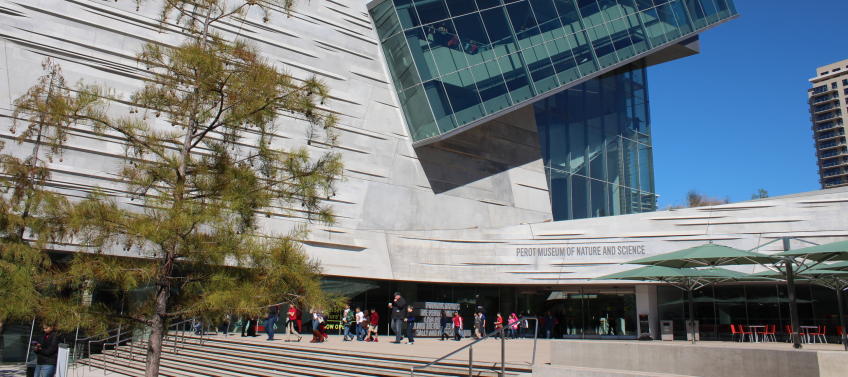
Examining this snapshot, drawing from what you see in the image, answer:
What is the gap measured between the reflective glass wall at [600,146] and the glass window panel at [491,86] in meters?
5.02

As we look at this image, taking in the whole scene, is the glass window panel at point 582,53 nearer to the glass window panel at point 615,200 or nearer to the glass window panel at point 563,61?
the glass window panel at point 563,61

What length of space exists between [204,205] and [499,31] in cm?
2412

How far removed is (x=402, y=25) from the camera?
29250 millimetres

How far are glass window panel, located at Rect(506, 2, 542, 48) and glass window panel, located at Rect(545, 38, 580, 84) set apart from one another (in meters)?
0.83

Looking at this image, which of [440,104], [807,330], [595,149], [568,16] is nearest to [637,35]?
[568,16]

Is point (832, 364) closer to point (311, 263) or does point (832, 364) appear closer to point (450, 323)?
point (311, 263)

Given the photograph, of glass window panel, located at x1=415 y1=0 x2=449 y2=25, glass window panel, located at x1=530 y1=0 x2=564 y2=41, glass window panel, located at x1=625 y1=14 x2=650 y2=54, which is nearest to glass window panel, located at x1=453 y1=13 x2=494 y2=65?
glass window panel, located at x1=415 y1=0 x2=449 y2=25

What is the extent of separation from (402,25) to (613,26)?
1126cm

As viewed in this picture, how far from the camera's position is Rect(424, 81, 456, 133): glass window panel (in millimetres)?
29031

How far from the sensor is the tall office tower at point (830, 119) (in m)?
137

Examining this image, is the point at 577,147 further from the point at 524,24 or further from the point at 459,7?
the point at 459,7

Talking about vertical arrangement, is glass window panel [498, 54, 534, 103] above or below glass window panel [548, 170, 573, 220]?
above

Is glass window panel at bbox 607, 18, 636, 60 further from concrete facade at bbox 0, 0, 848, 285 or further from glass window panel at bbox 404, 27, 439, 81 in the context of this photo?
glass window panel at bbox 404, 27, 439, 81

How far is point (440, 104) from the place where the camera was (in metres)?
29.1
